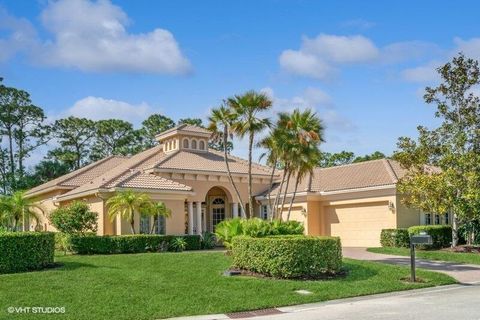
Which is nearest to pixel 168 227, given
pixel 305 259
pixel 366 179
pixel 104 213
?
pixel 104 213

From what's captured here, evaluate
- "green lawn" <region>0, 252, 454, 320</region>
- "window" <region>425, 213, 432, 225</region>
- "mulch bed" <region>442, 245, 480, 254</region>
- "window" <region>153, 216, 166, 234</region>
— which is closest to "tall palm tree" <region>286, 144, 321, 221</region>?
"green lawn" <region>0, 252, 454, 320</region>

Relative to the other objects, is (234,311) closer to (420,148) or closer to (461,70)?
(420,148)

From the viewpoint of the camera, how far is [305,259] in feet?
52.9

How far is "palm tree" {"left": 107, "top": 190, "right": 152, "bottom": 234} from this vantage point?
81.1 feet

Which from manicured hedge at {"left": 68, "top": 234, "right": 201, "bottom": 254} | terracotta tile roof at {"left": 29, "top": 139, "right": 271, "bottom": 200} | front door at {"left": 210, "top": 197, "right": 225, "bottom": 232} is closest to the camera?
manicured hedge at {"left": 68, "top": 234, "right": 201, "bottom": 254}

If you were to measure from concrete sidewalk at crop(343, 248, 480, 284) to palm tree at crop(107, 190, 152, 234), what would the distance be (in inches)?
363

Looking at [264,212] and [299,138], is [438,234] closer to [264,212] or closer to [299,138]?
[299,138]

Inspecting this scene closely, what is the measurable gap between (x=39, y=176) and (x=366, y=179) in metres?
33.5

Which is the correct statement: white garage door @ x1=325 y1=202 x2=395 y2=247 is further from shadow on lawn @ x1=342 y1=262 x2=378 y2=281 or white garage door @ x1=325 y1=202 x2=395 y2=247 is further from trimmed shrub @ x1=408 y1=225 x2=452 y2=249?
shadow on lawn @ x1=342 y1=262 x2=378 y2=281

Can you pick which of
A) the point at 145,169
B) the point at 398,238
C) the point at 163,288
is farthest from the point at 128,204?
the point at 398,238

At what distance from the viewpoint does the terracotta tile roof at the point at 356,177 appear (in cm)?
2964

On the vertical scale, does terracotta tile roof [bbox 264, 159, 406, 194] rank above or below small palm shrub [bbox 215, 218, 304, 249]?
above

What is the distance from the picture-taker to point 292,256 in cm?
1602

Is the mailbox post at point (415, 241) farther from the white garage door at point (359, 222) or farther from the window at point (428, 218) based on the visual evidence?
the window at point (428, 218)
